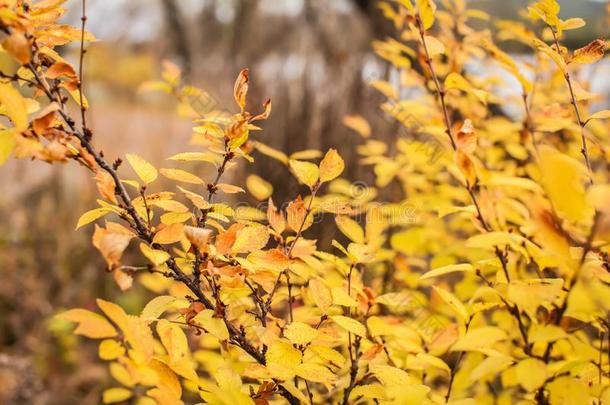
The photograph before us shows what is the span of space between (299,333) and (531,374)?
0.32m

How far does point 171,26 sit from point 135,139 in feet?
16.0

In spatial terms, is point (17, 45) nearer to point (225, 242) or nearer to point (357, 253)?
point (225, 242)

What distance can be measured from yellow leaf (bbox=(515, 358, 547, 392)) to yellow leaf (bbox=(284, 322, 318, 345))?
289 millimetres

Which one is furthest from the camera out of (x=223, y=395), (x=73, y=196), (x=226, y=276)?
(x=73, y=196)

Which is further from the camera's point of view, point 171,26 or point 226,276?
point 171,26

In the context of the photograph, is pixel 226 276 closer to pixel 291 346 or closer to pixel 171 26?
pixel 291 346

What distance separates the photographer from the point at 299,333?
0.84 meters

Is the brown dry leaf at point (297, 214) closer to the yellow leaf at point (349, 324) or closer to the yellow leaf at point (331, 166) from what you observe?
the yellow leaf at point (331, 166)

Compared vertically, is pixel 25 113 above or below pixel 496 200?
above

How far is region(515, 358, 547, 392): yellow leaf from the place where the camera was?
0.69 m

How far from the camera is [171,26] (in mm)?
9914

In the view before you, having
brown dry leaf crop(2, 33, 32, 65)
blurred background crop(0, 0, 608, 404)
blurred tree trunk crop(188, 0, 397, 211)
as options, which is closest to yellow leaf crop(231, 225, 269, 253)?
brown dry leaf crop(2, 33, 32, 65)

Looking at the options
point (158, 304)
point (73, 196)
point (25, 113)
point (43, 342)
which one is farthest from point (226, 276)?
point (73, 196)

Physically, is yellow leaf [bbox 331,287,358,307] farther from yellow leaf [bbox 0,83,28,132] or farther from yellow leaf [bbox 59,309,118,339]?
yellow leaf [bbox 0,83,28,132]
